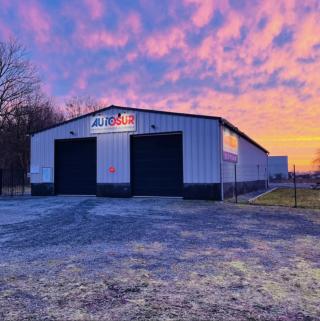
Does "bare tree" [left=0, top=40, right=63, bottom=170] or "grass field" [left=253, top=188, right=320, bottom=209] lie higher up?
"bare tree" [left=0, top=40, right=63, bottom=170]

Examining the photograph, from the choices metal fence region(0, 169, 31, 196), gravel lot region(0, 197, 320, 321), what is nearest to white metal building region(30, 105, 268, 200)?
metal fence region(0, 169, 31, 196)

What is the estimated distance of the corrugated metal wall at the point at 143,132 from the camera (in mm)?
16734

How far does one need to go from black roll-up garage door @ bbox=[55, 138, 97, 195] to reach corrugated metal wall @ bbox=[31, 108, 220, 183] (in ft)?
1.47

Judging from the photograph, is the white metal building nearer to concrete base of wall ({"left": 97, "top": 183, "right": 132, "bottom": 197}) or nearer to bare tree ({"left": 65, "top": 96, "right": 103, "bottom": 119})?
concrete base of wall ({"left": 97, "top": 183, "right": 132, "bottom": 197})

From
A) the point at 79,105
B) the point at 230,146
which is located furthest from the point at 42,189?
the point at 79,105

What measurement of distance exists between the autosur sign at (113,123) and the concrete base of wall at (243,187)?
221 inches

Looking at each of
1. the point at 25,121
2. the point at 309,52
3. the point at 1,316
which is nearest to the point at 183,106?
the point at 309,52

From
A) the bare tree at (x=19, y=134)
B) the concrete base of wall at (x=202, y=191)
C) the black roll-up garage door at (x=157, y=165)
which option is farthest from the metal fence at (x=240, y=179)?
the bare tree at (x=19, y=134)

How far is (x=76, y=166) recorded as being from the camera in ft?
67.2

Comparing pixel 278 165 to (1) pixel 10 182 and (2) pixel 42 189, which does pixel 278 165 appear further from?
(2) pixel 42 189

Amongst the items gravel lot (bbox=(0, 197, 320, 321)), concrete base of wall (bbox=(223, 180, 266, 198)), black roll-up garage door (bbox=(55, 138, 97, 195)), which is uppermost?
black roll-up garage door (bbox=(55, 138, 97, 195))

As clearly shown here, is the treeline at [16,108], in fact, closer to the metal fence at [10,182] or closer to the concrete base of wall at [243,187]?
the metal fence at [10,182]

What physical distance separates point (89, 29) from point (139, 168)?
7488 mm

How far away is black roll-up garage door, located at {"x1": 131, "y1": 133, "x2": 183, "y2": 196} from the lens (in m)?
18.0
